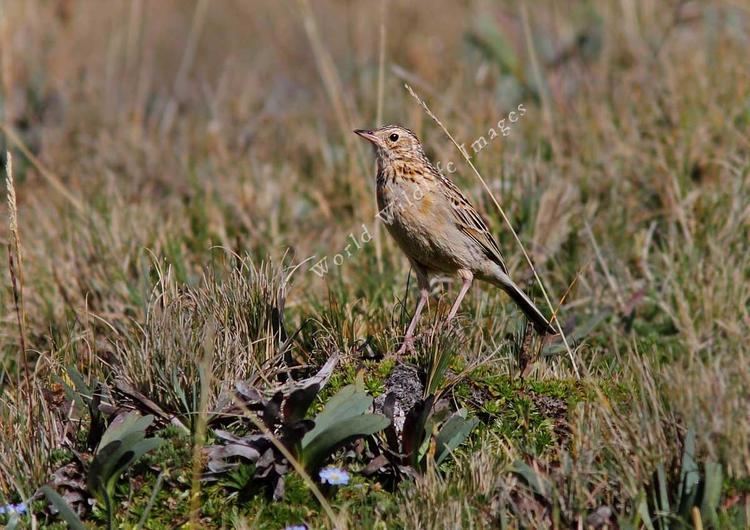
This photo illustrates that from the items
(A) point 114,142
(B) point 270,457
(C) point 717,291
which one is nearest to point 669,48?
(C) point 717,291

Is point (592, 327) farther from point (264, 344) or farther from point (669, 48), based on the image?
point (669, 48)

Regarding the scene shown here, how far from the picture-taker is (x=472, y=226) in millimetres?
5625

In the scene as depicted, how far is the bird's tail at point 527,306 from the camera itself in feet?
16.8

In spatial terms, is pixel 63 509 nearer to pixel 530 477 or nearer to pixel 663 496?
pixel 530 477

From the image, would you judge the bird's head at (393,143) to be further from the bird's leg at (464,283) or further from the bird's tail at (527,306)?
the bird's tail at (527,306)

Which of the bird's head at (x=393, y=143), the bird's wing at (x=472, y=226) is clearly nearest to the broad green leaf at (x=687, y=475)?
the bird's wing at (x=472, y=226)

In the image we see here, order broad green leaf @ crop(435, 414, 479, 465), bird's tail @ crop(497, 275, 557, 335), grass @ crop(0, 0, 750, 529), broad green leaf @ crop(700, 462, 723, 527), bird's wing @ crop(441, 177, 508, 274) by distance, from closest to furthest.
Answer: broad green leaf @ crop(700, 462, 723, 527), grass @ crop(0, 0, 750, 529), broad green leaf @ crop(435, 414, 479, 465), bird's tail @ crop(497, 275, 557, 335), bird's wing @ crop(441, 177, 508, 274)

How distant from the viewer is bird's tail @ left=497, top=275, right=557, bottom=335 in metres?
5.11

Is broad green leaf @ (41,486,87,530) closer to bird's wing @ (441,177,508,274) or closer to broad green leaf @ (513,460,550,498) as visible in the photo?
broad green leaf @ (513,460,550,498)

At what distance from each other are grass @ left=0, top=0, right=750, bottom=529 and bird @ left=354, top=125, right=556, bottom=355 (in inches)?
6.8

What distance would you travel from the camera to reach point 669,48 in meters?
8.25

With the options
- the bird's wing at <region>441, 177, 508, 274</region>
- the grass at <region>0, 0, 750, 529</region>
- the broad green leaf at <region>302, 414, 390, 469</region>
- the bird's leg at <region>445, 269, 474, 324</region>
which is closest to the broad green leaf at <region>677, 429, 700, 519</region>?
the grass at <region>0, 0, 750, 529</region>

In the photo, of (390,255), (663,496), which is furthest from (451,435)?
(390,255)

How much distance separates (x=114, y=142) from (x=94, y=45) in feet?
11.7
